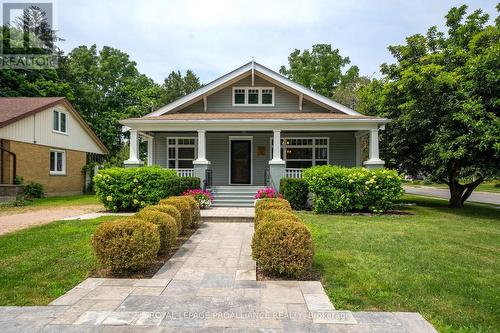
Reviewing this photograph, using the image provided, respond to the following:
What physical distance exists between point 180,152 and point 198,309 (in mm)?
12929

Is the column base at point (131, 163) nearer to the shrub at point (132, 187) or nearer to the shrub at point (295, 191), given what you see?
the shrub at point (132, 187)

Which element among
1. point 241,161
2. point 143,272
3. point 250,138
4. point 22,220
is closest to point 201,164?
point 241,161

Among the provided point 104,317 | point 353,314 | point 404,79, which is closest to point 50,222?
point 104,317

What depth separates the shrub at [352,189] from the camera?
433 inches

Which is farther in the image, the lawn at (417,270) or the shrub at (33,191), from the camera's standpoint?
the shrub at (33,191)

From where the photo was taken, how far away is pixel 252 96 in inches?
629

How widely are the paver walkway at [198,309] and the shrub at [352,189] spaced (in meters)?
6.65

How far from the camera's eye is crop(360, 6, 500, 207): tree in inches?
427

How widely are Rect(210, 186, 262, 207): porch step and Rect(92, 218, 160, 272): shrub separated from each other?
7.80 meters

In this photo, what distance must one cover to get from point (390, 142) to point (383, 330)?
44.1ft

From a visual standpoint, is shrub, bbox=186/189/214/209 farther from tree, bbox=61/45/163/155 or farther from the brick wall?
tree, bbox=61/45/163/155

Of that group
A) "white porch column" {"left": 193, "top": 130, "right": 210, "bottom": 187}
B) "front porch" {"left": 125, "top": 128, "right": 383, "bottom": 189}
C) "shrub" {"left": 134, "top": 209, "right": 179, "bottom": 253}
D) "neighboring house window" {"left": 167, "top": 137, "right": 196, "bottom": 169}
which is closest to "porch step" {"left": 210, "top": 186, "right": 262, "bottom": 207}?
"white porch column" {"left": 193, "top": 130, "right": 210, "bottom": 187}

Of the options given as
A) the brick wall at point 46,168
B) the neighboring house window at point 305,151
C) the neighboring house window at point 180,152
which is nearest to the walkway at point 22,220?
the neighboring house window at point 180,152

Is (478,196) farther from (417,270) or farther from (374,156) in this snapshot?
(417,270)
